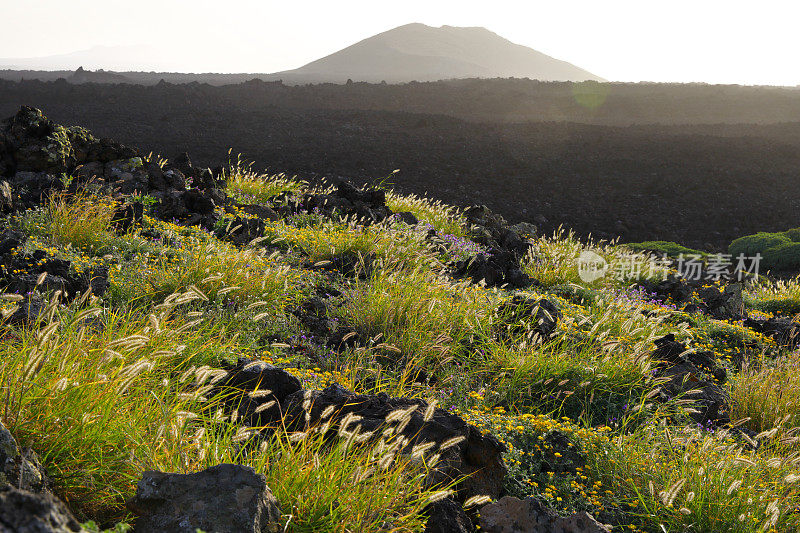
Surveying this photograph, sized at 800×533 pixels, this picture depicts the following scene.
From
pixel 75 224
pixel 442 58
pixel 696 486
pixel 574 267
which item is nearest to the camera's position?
pixel 696 486

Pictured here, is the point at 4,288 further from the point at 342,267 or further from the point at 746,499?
the point at 746,499

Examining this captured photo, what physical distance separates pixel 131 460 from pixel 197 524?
1.50 ft

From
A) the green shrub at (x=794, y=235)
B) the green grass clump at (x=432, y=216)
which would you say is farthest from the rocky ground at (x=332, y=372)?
the green shrub at (x=794, y=235)

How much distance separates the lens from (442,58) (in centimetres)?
13462

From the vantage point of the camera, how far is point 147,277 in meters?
5.21

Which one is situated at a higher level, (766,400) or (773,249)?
(773,249)

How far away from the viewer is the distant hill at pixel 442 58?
409 feet

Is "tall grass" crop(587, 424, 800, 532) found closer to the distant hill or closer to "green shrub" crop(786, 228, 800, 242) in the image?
"green shrub" crop(786, 228, 800, 242)

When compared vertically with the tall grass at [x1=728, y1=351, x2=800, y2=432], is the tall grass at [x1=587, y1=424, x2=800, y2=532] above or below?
above

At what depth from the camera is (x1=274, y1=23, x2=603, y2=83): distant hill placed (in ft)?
409

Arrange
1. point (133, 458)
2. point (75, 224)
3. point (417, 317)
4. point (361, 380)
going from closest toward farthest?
point (133, 458) < point (361, 380) < point (417, 317) < point (75, 224)

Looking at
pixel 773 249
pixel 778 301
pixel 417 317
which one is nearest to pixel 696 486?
pixel 417 317

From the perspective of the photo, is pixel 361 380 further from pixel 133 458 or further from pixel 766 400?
pixel 766 400

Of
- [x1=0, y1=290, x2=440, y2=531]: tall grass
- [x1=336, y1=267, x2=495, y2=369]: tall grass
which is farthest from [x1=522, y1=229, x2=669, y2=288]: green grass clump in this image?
[x1=0, y1=290, x2=440, y2=531]: tall grass
